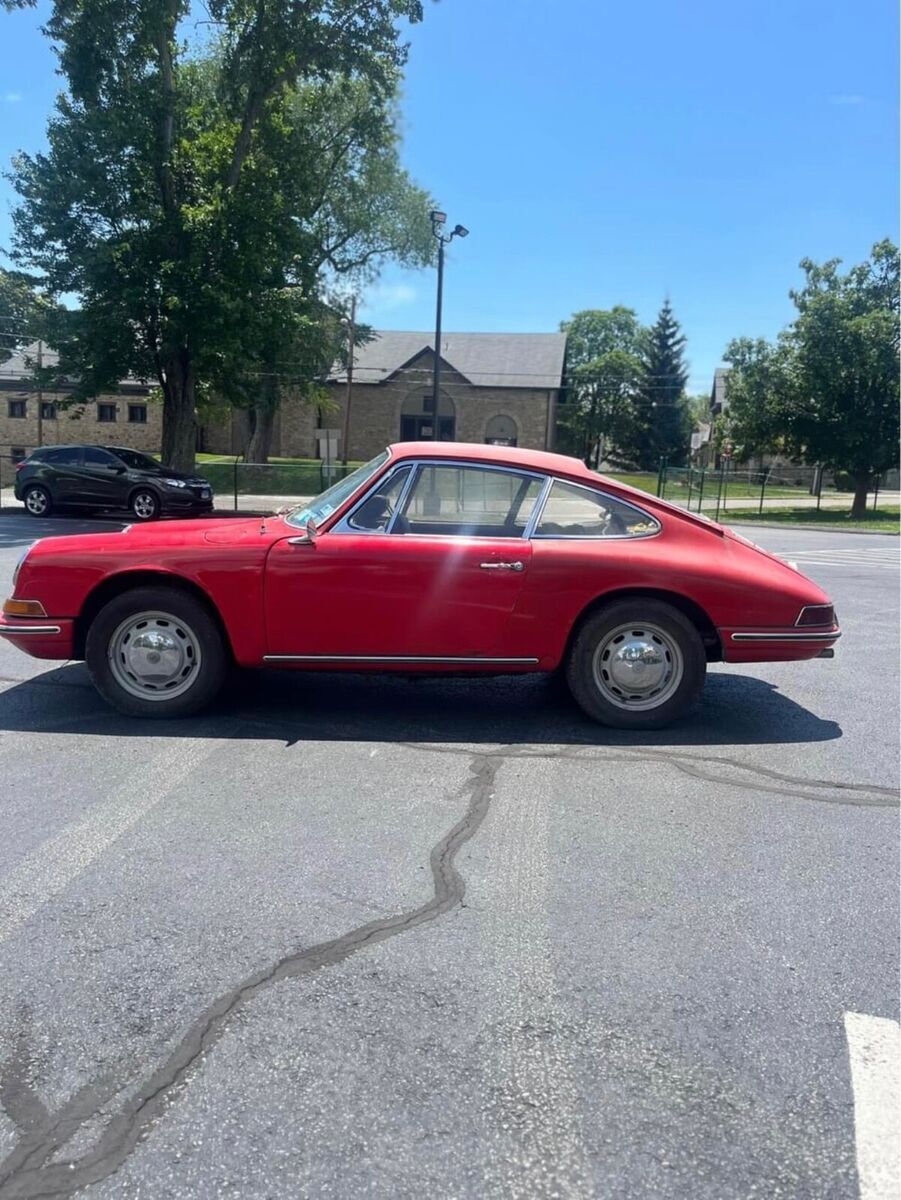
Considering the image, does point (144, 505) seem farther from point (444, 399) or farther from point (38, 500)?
point (444, 399)

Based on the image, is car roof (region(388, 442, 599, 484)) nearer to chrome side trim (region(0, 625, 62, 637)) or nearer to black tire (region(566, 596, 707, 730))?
black tire (region(566, 596, 707, 730))

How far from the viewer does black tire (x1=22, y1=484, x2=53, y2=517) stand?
20.7 metres

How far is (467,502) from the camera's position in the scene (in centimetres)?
519

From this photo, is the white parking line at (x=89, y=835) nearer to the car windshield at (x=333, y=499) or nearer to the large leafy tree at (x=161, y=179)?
the car windshield at (x=333, y=499)

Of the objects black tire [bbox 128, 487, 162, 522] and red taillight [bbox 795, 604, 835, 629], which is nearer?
red taillight [bbox 795, 604, 835, 629]

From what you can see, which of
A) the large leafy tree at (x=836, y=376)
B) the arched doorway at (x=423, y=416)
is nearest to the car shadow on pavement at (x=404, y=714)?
the large leafy tree at (x=836, y=376)

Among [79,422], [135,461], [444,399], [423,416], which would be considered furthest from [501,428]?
[135,461]

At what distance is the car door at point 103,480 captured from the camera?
65.6 ft

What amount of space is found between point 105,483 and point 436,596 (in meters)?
16.9

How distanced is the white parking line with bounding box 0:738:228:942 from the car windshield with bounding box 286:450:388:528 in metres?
1.35

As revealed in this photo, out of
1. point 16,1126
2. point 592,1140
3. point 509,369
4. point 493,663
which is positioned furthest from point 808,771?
point 509,369

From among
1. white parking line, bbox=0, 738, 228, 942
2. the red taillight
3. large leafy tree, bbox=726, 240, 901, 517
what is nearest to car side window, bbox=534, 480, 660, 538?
the red taillight

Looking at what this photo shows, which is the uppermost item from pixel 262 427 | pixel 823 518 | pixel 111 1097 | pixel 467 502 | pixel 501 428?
pixel 501 428

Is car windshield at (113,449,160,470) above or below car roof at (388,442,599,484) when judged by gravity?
above
